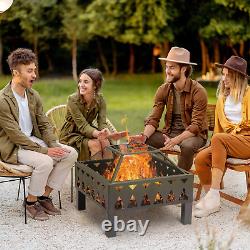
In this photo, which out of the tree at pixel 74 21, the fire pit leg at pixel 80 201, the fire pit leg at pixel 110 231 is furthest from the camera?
the tree at pixel 74 21

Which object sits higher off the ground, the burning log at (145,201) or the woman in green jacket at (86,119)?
the woman in green jacket at (86,119)

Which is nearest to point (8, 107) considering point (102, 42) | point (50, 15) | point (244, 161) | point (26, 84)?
point (26, 84)

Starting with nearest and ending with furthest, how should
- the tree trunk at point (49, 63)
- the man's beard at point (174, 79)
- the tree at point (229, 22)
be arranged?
the man's beard at point (174, 79) < the tree at point (229, 22) < the tree trunk at point (49, 63)

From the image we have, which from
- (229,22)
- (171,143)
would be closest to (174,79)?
(171,143)

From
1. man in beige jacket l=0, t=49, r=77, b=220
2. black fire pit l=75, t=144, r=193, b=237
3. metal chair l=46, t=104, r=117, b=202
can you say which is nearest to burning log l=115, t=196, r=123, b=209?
black fire pit l=75, t=144, r=193, b=237

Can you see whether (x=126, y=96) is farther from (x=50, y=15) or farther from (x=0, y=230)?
(x=0, y=230)

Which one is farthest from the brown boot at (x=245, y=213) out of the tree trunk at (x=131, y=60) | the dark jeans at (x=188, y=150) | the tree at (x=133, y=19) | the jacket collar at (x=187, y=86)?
the tree trunk at (x=131, y=60)

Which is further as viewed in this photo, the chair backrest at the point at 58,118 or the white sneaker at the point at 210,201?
the chair backrest at the point at 58,118

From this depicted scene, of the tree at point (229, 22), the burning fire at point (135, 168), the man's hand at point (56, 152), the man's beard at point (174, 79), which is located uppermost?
the tree at point (229, 22)

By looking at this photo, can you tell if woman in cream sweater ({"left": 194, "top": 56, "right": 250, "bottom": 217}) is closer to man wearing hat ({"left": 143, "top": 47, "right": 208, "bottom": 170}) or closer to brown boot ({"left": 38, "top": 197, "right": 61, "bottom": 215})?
man wearing hat ({"left": 143, "top": 47, "right": 208, "bottom": 170})

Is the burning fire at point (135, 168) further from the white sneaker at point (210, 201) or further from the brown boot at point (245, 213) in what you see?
the brown boot at point (245, 213)

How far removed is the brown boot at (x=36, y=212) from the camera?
4.82 m

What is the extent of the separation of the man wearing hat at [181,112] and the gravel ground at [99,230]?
627 mm

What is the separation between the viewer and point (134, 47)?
22.6 metres
